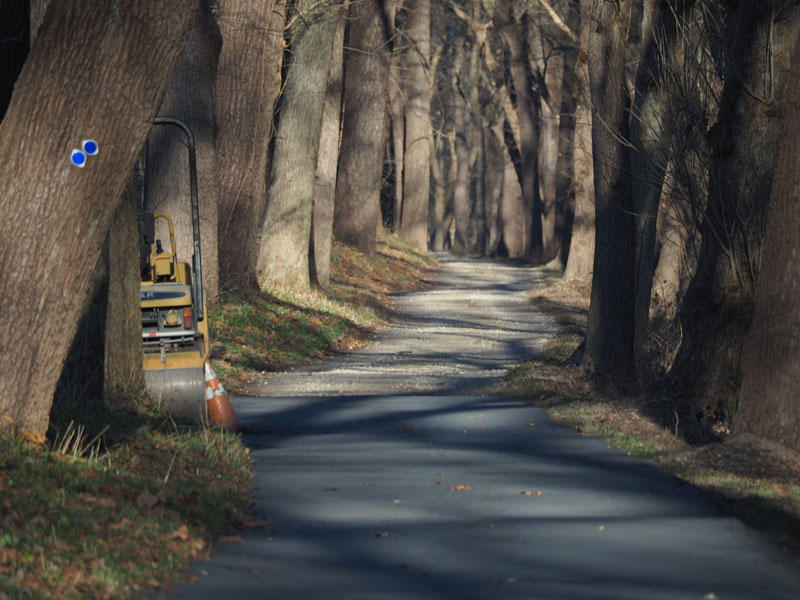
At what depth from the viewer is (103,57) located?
28.6 ft

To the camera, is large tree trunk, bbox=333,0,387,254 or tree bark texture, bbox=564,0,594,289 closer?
tree bark texture, bbox=564,0,594,289

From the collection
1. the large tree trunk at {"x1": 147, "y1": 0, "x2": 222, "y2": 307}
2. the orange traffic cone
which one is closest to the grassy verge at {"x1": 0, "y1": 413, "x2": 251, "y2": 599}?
the orange traffic cone

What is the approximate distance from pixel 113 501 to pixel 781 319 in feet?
20.5

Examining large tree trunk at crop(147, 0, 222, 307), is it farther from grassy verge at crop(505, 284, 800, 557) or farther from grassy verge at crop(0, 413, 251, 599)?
grassy verge at crop(0, 413, 251, 599)

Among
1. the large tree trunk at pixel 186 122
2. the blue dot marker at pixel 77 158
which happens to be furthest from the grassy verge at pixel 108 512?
the large tree trunk at pixel 186 122

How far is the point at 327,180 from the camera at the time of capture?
32.9 metres

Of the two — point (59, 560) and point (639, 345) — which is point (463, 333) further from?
point (59, 560)

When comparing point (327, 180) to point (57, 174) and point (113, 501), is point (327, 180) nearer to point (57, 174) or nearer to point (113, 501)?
point (57, 174)

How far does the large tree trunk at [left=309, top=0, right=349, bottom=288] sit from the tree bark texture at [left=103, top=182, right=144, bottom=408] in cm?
1764

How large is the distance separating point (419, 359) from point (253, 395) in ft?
18.4

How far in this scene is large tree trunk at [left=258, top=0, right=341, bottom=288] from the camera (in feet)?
92.5

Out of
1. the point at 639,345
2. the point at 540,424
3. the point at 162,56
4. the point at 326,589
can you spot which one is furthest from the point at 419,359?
the point at 326,589

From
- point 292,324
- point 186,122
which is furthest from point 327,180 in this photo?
point 186,122

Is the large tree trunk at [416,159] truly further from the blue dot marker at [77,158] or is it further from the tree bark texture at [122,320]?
the blue dot marker at [77,158]
